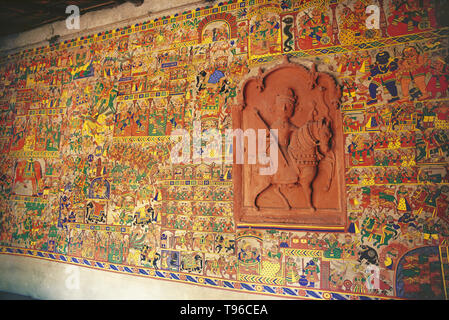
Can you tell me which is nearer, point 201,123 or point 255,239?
point 255,239

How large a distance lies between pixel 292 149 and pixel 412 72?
1478mm

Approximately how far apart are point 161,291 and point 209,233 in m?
1.03

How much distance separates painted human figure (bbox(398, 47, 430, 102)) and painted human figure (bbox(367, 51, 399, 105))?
0.07m

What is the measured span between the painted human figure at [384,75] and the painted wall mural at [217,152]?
0.04 ft

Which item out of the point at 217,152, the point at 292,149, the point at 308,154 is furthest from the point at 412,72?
the point at 217,152

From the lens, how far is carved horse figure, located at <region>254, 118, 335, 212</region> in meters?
2.85

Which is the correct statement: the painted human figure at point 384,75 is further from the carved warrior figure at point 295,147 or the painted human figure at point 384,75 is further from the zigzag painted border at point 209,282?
the zigzag painted border at point 209,282

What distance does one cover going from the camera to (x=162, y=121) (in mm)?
3623

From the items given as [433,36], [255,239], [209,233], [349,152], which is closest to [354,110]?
[349,152]

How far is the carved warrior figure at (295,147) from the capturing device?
2861 mm

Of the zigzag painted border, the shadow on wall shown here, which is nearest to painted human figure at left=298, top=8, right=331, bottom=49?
the zigzag painted border

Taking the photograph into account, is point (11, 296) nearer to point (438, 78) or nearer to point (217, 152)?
point (217, 152)

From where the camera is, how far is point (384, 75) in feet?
9.12

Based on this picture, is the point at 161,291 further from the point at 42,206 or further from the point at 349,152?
the point at 349,152
